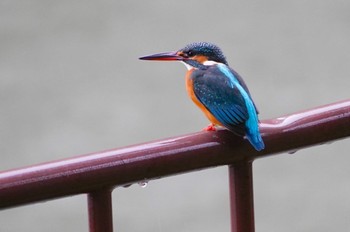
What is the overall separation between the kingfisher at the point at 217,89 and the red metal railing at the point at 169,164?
141mm

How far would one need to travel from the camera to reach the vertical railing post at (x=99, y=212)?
1.23 m

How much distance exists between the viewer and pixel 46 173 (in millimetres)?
1191

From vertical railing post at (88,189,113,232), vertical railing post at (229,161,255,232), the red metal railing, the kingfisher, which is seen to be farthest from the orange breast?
vertical railing post at (88,189,113,232)

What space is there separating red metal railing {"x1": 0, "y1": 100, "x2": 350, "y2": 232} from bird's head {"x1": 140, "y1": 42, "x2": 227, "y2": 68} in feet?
2.30

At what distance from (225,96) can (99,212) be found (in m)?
0.71

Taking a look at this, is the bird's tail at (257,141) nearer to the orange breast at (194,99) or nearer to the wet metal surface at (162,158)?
the wet metal surface at (162,158)

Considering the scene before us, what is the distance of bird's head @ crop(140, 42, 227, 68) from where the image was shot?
215cm

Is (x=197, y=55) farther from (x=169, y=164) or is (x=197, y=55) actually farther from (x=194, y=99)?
(x=169, y=164)

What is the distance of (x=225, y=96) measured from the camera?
1.89m

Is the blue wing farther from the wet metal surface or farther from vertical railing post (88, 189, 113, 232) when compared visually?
vertical railing post (88, 189, 113, 232)

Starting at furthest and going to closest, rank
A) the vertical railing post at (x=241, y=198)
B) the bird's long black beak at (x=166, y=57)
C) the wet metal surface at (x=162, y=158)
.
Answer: the bird's long black beak at (x=166, y=57), the vertical railing post at (x=241, y=198), the wet metal surface at (x=162, y=158)

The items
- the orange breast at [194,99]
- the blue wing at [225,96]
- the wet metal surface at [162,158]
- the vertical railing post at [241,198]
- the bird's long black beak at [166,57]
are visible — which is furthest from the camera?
the bird's long black beak at [166,57]

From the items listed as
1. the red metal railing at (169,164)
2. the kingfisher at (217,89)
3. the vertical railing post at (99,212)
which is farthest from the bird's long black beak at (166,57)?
the vertical railing post at (99,212)

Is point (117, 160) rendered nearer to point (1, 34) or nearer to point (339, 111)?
point (339, 111)
